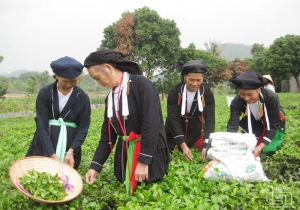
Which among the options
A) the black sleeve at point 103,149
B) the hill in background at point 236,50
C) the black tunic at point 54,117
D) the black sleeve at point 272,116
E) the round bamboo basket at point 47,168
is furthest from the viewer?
the hill in background at point 236,50

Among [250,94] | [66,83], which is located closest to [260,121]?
[250,94]

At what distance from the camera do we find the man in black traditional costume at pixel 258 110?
3.31 metres

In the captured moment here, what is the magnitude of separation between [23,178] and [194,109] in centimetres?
224

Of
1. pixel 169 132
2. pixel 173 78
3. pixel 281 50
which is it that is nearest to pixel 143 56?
pixel 173 78

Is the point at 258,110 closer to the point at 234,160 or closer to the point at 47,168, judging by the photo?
the point at 234,160

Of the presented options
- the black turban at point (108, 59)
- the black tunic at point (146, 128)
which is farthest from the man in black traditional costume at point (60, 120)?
the black turban at point (108, 59)

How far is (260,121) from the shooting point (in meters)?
3.85

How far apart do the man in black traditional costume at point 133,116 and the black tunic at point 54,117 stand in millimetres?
680

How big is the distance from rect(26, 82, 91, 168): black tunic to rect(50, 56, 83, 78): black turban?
0.37 metres

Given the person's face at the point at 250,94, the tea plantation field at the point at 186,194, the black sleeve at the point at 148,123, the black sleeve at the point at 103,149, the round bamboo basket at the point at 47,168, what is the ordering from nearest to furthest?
the tea plantation field at the point at 186,194
the black sleeve at the point at 148,123
the round bamboo basket at the point at 47,168
the black sleeve at the point at 103,149
the person's face at the point at 250,94

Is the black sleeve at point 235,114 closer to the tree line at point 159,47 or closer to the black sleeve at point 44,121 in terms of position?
the black sleeve at point 44,121

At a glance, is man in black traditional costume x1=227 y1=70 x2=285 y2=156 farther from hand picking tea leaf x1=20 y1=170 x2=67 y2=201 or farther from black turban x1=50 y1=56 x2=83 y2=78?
hand picking tea leaf x1=20 y1=170 x2=67 y2=201

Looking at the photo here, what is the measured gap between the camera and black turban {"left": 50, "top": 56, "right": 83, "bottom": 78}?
9.55 feet

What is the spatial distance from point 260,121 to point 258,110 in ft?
0.77
